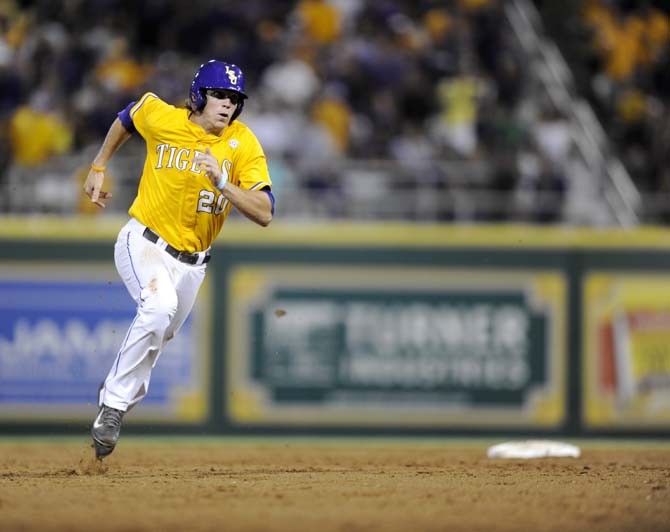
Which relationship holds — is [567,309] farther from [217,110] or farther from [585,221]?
[217,110]

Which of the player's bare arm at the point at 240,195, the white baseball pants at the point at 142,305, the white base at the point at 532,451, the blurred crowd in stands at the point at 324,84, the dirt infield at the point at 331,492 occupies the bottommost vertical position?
the white base at the point at 532,451

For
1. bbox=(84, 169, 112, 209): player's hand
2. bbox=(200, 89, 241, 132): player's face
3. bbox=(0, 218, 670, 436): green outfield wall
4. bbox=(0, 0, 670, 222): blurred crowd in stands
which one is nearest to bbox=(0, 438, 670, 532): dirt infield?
bbox=(84, 169, 112, 209): player's hand

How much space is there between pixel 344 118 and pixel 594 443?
4.47m

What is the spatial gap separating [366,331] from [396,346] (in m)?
0.32

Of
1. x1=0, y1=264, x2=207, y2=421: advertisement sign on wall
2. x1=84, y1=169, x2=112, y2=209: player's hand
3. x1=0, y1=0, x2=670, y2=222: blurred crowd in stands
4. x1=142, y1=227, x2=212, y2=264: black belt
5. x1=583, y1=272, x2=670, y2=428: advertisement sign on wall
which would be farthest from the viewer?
x1=0, y1=0, x2=670, y2=222: blurred crowd in stands

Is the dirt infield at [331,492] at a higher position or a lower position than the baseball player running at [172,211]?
lower

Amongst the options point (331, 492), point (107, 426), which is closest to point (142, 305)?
point (107, 426)

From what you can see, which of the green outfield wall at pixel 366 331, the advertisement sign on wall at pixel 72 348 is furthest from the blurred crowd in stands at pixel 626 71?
the advertisement sign on wall at pixel 72 348

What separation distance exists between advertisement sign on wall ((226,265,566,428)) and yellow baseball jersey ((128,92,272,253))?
13.3ft

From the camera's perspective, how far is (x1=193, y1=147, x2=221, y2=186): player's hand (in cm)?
662

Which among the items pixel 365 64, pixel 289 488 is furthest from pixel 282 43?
pixel 289 488

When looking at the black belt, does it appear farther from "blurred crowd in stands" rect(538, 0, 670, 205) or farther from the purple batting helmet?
"blurred crowd in stands" rect(538, 0, 670, 205)

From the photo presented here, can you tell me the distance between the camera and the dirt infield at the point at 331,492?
5.59 meters

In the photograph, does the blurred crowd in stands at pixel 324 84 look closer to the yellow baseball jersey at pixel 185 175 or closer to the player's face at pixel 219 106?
the yellow baseball jersey at pixel 185 175
